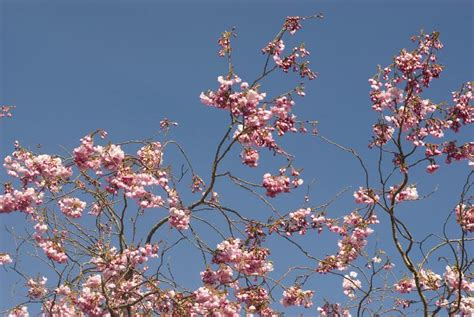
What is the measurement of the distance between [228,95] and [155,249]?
1979 millimetres

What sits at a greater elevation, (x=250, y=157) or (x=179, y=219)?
(x=250, y=157)

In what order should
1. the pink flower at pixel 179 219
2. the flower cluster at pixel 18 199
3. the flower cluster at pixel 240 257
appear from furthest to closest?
1. the flower cluster at pixel 18 199
2. the pink flower at pixel 179 219
3. the flower cluster at pixel 240 257

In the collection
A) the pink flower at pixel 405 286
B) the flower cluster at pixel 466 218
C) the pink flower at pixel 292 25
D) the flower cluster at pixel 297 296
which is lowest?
the flower cluster at pixel 297 296

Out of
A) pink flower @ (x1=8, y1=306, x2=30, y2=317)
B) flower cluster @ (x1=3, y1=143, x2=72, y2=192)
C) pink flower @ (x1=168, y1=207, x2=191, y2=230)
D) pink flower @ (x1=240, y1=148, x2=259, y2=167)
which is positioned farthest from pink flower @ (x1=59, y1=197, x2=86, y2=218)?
pink flower @ (x1=240, y1=148, x2=259, y2=167)

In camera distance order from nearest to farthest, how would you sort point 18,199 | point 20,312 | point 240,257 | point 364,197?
point 240,257 < point 18,199 < point 364,197 < point 20,312

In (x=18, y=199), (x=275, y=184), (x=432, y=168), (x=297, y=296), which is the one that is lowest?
(x=297, y=296)

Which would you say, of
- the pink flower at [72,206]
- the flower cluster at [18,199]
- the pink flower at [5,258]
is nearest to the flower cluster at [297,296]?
the pink flower at [72,206]

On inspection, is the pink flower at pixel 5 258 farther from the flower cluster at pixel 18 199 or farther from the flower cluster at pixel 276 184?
the flower cluster at pixel 276 184

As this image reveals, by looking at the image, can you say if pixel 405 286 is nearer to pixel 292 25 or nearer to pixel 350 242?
pixel 350 242

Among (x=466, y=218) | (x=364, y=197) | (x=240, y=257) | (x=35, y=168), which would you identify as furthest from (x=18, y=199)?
(x=466, y=218)

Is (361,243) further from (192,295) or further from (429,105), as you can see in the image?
(192,295)

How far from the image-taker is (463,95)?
7.20m

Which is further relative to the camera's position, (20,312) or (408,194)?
(20,312)

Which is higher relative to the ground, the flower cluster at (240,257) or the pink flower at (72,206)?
the pink flower at (72,206)
